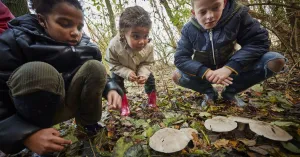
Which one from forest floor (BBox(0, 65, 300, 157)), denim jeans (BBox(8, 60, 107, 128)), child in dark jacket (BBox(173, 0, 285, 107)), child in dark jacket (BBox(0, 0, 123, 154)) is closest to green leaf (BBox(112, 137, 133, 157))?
forest floor (BBox(0, 65, 300, 157))

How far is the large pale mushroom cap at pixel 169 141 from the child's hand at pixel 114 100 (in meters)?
0.41

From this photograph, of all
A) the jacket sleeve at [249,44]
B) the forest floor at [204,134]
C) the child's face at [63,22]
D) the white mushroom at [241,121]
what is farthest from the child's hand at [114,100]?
the jacket sleeve at [249,44]

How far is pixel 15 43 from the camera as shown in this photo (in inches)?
50.6

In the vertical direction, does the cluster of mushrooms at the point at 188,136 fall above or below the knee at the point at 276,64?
below

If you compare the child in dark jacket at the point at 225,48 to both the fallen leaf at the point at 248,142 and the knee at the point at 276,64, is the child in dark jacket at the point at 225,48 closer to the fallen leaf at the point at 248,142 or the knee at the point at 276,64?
the knee at the point at 276,64

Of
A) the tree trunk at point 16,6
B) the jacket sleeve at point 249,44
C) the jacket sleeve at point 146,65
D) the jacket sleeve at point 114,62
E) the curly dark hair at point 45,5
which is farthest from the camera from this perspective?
the jacket sleeve at point 146,65

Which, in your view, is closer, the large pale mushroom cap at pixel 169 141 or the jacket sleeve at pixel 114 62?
the large pale mushroom cap at pixel 169 141

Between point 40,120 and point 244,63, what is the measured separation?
1931mm

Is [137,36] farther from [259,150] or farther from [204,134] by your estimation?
[259,150]

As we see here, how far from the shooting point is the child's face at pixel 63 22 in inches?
55.7

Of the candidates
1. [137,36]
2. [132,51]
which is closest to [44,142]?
[137,36]

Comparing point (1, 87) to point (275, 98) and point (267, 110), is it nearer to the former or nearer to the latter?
point (267, 110)

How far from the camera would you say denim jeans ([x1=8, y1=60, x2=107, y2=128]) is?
1.17 metres

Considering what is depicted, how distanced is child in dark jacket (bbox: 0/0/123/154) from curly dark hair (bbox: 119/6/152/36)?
70cm
